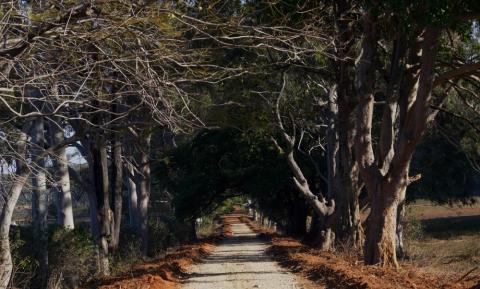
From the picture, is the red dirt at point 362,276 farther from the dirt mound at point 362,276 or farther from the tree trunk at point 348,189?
the tree trunk at point 348,189

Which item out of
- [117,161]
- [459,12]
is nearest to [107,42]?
[459,12]

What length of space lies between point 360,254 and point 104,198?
25.0ft

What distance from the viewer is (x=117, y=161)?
24812mm

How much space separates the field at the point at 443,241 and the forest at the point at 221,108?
448 mm

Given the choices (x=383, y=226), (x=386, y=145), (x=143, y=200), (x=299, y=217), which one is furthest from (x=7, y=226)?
(x=299, y=217)

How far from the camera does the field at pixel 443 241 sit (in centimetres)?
2472

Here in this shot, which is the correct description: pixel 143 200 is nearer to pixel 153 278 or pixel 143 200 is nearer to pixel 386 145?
pixel 153 278

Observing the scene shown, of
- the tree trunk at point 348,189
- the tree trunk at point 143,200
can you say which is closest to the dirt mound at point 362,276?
the tree trunk at point 348,189

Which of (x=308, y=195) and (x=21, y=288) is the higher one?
(x=308, y=195)

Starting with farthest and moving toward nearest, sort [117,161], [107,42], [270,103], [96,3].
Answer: [270,103] → [117,161] → [107,42] → [96,3]

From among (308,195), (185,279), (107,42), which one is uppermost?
(107,42)

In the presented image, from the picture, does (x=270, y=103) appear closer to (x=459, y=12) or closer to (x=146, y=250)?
(x=146, y=250)

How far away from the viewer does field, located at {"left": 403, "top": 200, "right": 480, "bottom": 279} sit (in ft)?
81.1

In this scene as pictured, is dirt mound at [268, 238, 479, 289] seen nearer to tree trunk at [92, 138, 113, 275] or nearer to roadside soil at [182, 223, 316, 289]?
roadside soil at [182, 223, 316, 289]
